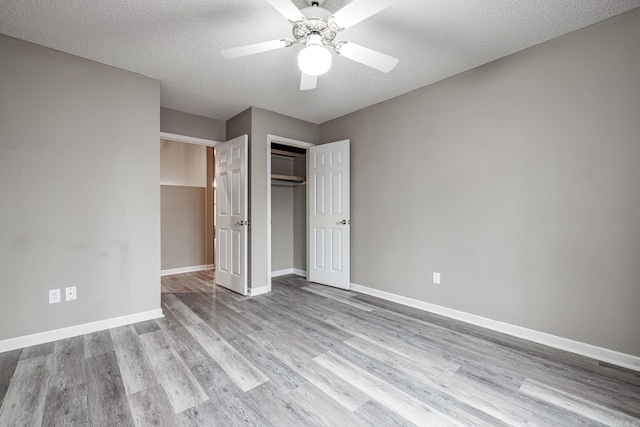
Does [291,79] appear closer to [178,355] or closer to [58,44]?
[58,44]

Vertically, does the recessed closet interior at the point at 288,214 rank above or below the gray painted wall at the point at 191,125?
below

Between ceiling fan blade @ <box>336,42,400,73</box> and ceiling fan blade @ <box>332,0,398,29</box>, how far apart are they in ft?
0.63

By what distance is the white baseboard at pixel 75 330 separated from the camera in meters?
2.27

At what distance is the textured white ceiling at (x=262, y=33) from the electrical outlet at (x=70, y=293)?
213cm

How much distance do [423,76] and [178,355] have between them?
3445mm

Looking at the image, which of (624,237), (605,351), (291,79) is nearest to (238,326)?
(291,79)

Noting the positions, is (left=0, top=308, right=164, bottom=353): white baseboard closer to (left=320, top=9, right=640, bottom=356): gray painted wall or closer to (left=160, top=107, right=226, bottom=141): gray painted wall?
(left=160, top=107, right=226, bottom=141): gray painted wall

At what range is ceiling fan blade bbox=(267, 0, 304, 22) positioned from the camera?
1.50m

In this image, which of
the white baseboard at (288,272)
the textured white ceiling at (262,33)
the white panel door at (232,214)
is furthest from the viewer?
the white baseboard at (288,272)

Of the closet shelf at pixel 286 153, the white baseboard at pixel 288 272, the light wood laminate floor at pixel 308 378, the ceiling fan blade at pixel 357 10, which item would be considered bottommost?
the light wood laminate floor at pixel 308 378

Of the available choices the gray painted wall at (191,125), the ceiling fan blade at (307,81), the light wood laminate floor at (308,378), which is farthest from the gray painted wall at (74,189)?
the ceiling fan blade at (307,81)

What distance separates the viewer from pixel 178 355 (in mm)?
2182

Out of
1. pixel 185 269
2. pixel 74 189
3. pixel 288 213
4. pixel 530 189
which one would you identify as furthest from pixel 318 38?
pixel 185 269

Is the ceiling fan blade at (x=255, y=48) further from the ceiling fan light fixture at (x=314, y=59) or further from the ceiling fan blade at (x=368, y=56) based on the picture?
the ceiling fan blade at (x=368, y=56)
